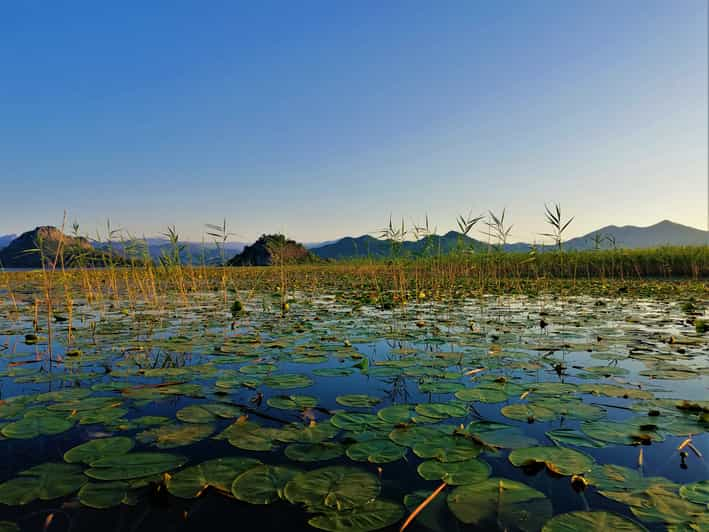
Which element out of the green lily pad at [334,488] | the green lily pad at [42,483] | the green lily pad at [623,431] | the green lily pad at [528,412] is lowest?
the green lily pad at [623,431]

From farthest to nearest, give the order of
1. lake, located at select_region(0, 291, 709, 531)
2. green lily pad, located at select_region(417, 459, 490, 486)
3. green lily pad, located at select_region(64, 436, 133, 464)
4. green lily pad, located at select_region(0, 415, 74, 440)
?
green lily pad, located at select_region(0, 415, 74, 440), green lily pad, located at select_region(64, 436, 133, 464), green lily pad, located at select_region(417, 459, 490, 486), lake, located at select_region(0, 291, 709, 531)

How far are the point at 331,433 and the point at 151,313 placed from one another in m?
6.67

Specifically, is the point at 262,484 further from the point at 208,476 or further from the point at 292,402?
the point at 292,402

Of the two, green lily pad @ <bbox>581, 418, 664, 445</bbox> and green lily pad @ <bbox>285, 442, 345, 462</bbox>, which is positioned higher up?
green lily pad @ <bbox>285, 442, 345, 462</bbox>

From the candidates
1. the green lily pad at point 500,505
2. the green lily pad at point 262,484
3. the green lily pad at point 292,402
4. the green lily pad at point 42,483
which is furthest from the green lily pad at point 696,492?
the green lily pad at point 42,483

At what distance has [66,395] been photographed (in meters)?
2.90

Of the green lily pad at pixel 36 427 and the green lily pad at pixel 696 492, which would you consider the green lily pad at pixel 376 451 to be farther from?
the green lily pad at pixel 36 427

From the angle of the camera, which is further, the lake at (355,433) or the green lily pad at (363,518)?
the lake at (355,433)

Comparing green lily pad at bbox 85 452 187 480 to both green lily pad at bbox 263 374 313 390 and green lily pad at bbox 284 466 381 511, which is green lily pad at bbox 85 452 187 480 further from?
green lily pad at bbox 263 374 313 390

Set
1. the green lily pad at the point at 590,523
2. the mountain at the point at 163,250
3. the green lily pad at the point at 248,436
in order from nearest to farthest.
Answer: the green lily pad at the point at 590,523, the green lily pad at the point at 248,436, the mountain at the point at 163,250

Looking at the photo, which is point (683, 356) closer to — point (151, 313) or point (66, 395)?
point (66, 395)

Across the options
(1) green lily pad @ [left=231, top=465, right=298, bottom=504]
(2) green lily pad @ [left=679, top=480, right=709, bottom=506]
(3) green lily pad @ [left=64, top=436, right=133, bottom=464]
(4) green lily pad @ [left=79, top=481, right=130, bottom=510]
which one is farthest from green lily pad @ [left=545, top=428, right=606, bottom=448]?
(3) green lily pad @ [left=64, top=436, right=133, bottom=464]

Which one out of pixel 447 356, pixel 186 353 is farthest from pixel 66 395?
pixel 447 356

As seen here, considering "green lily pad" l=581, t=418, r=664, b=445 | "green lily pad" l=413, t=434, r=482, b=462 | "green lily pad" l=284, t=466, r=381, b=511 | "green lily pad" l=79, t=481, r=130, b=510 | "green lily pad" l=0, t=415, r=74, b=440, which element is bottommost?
"green lily pad" l=581, t=418, r=664, b=445
